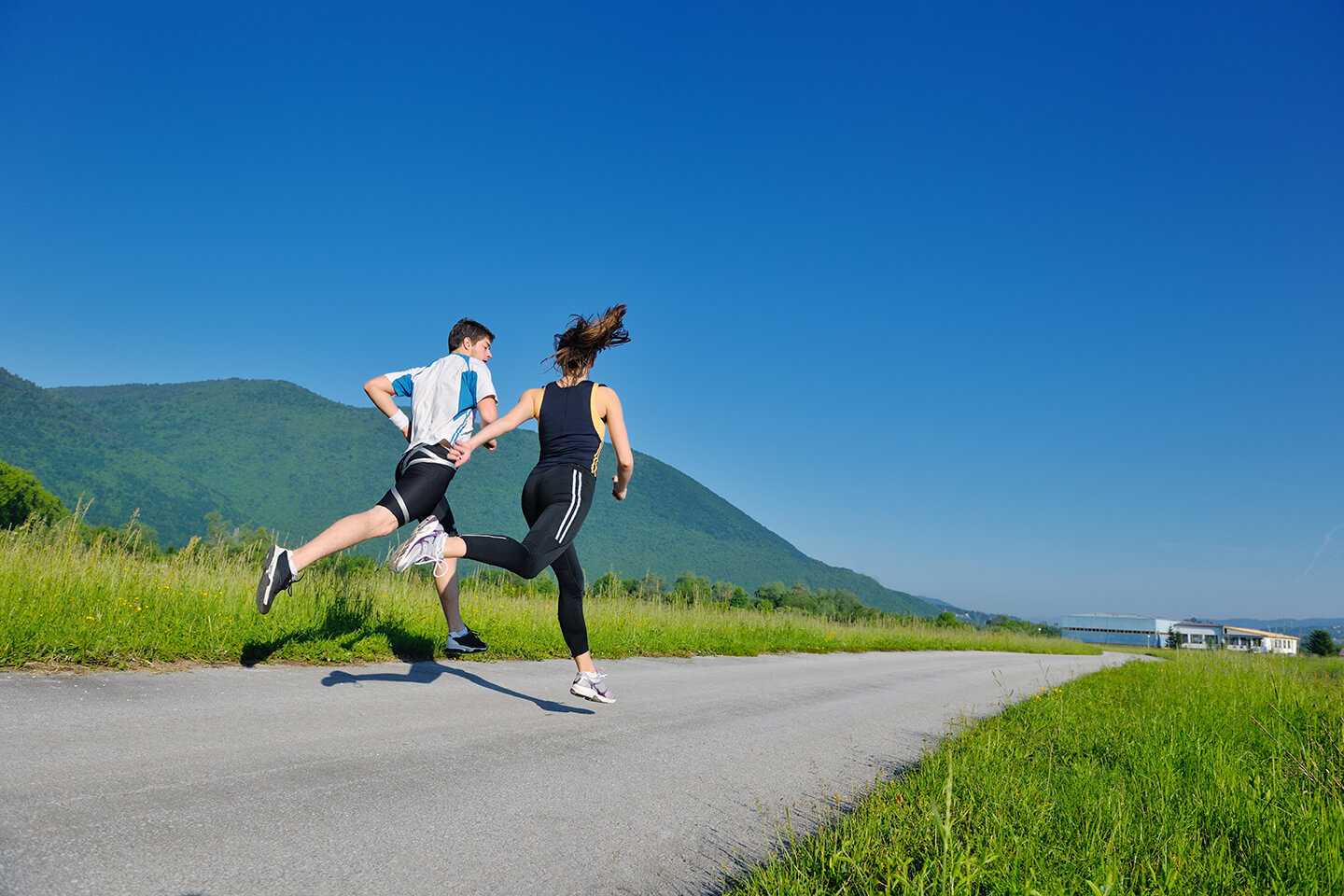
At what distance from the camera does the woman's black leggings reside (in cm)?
439

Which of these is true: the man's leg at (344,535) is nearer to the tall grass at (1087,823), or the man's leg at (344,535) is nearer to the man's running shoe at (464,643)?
the man's running shoe at (464,643)

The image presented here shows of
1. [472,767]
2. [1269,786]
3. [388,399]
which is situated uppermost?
[388,399]

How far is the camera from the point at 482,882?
2121 mm

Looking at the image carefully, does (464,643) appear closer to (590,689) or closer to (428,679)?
(428,679)

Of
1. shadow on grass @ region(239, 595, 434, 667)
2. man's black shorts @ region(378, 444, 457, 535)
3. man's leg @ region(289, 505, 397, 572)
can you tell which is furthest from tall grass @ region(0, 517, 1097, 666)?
man's black shorts @ region(378, 444, 457, 535)

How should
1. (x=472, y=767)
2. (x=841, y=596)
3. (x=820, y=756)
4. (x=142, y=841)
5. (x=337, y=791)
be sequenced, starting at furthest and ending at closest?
(x=841, y=596), (x=820, y=756), (x=472, y=767), (x=337, y=791), (x=142, y=841)

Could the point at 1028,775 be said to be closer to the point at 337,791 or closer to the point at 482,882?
the point at 482,882

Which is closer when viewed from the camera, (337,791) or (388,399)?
(337,791)

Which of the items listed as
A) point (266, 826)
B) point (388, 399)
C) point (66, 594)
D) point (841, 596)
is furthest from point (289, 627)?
point (841, 596)

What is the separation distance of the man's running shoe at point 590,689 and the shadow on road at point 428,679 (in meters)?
0.10

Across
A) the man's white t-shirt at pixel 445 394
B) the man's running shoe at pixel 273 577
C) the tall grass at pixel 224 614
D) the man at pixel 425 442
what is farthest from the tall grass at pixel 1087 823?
the tall grass at pixel 224 614

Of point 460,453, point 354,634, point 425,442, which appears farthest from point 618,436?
point 354,634

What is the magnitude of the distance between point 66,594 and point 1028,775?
20.3ft

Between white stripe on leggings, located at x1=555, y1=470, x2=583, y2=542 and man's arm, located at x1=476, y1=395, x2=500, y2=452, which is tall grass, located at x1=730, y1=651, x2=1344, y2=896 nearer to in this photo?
white stripe on leggings, located at x1=555, y1=470, x2=583, y2=542
